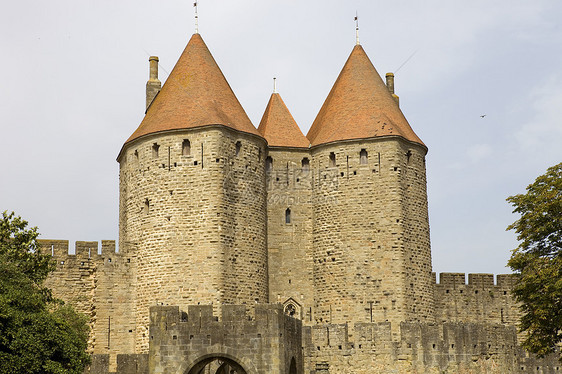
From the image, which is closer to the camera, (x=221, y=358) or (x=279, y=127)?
(x=221, y=358)

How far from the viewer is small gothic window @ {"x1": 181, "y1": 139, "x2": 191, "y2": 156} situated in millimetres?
38625

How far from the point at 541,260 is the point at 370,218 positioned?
30.4 feet

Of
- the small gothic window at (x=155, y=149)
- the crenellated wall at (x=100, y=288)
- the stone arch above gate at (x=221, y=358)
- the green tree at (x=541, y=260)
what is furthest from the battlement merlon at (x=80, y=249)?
the green tree at (x=541, y=260)

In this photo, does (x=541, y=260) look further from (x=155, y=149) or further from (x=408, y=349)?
(x=155, y=149)

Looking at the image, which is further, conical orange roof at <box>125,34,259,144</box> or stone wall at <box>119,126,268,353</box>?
conical orange roof at <box>125,34,259,144</box>

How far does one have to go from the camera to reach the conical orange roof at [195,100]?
39031 mm

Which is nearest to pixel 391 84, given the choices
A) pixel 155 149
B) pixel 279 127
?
pixel 279 127

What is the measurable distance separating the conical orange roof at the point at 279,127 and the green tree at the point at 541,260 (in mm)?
11583

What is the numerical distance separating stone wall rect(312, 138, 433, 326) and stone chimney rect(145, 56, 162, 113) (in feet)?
24.9

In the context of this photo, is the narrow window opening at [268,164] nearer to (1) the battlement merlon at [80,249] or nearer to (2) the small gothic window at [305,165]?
(2) the small gothic window at [305,165]

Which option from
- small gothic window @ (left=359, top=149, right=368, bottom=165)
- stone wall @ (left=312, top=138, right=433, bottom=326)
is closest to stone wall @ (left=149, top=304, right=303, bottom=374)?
stone wall @ (left=312, top=138, right=433, bottom=326)

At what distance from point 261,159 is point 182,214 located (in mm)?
4382

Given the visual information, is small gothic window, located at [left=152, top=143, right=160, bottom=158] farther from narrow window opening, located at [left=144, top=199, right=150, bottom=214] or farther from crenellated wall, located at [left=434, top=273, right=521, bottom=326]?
crenellated wall, located at [left=434, top=273, right=521, bottom=326]

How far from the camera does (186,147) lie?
38.7m
